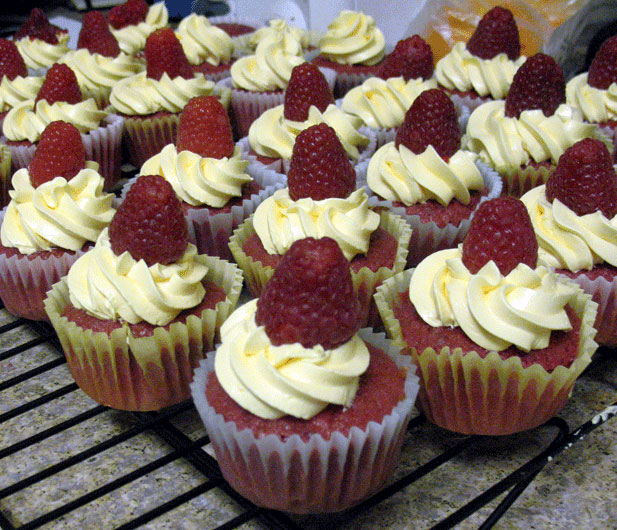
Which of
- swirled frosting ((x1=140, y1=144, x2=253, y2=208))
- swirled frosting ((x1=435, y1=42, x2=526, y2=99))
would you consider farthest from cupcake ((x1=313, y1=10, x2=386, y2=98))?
swirled frosting ((x1=140, y1=144, x2=253, y2=208))

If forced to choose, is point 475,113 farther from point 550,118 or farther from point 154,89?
point 154,89

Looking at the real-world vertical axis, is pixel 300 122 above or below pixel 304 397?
below

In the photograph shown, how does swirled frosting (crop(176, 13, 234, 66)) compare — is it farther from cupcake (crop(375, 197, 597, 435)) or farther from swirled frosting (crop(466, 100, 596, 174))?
cupcake (crop(375, 197, 597, 435))

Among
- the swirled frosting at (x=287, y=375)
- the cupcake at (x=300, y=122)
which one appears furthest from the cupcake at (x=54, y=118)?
the swirled frosting at (x=287, y=375)

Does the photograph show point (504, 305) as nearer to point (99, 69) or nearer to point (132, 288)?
point (132, 288)

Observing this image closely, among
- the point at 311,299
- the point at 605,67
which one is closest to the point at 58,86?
the point at 311,299

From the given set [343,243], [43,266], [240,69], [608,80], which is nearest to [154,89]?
[240,69]
